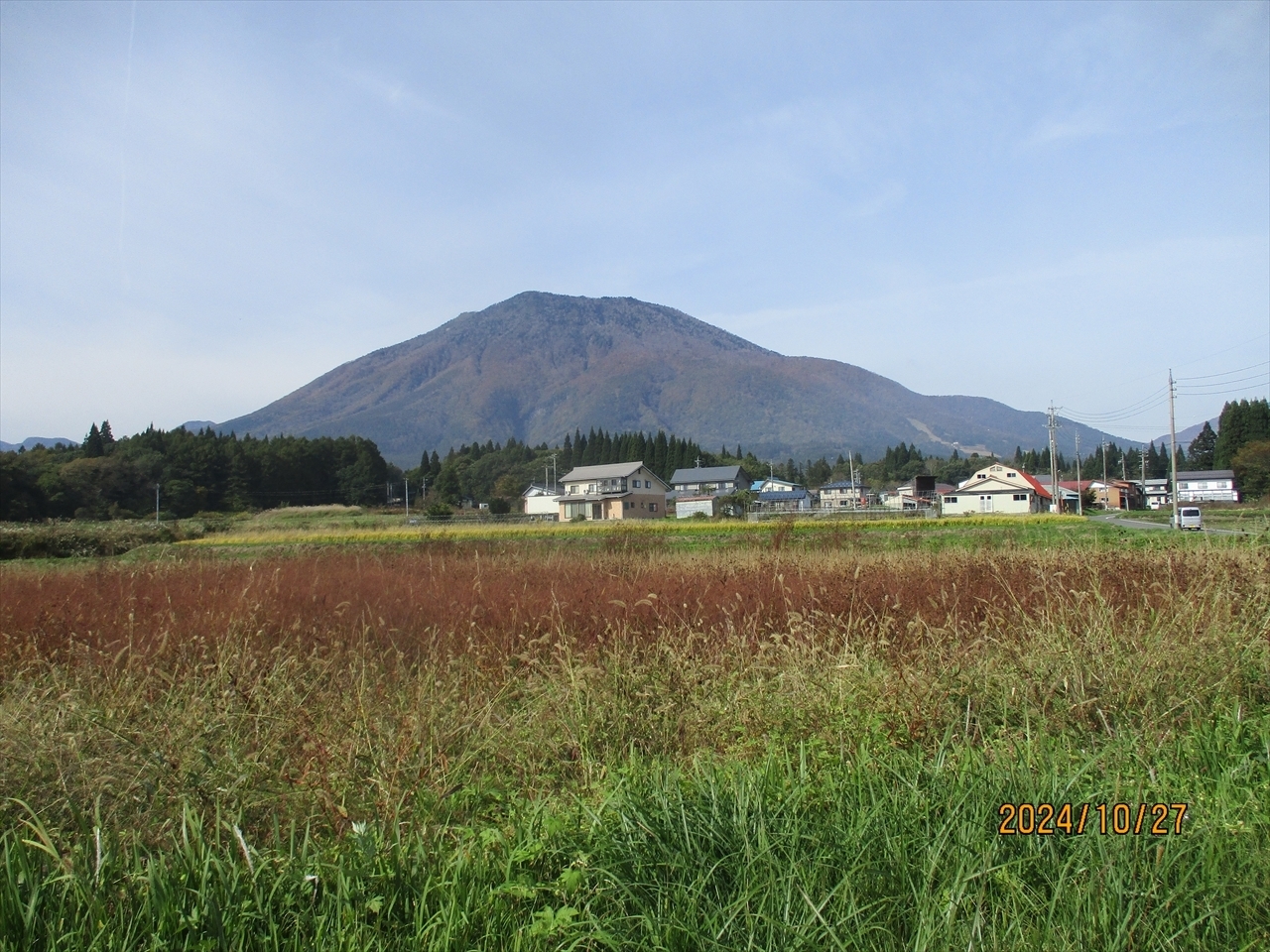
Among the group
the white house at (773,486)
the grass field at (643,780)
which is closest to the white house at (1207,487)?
the white house at (773,486)

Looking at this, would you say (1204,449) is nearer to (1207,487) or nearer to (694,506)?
(1207,487)

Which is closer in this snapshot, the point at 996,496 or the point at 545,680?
the point at 545,680

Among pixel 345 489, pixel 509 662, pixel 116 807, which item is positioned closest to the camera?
pixel 116 807

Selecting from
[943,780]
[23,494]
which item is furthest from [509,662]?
[23,494]

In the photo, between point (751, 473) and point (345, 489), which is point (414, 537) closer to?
point (345, 489)

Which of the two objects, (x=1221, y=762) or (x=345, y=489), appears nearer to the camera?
(x=1221, y=762)

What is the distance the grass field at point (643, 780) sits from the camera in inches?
91.0

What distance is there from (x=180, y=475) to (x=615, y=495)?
42.7m

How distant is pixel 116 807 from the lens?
3303 mm

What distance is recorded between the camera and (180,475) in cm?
7156

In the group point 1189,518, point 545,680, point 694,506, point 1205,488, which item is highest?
point 545,680

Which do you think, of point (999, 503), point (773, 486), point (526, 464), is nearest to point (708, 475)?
point (773, 486)

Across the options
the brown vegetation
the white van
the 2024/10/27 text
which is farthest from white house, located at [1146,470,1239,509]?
the 2024/10/27 text

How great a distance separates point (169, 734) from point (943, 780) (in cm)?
387
